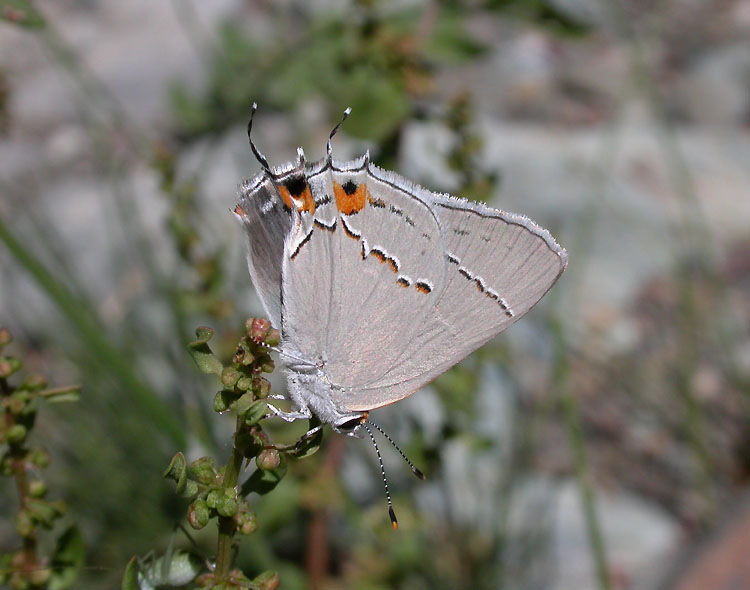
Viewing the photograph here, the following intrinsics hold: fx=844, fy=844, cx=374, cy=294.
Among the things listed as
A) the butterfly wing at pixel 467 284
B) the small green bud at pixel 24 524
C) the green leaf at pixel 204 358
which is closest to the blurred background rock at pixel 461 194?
the small green bud at pixel 24 524

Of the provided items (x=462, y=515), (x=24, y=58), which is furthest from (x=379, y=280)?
(x=24, y=58)

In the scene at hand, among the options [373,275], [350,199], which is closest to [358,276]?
[373,275]

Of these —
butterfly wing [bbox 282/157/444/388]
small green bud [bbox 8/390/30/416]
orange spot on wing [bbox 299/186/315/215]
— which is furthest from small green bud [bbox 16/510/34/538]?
orange spot on wing [bbox 299/186/315/215]

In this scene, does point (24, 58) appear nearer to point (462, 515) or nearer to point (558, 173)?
point (558, 173)

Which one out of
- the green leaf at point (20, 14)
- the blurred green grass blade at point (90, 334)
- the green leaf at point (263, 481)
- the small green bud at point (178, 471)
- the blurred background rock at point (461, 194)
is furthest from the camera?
the blurred background rock at point (461, 194)

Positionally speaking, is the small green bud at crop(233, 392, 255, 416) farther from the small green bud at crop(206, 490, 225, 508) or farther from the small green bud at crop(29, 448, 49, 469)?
the small green bud at crop(29, 448, 49, 469)

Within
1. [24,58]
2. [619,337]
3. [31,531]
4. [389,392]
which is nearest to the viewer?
[31,531]

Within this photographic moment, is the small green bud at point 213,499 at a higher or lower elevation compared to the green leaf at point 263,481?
higher

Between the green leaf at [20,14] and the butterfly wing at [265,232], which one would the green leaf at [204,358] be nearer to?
the butterfly wing at [265,232]
